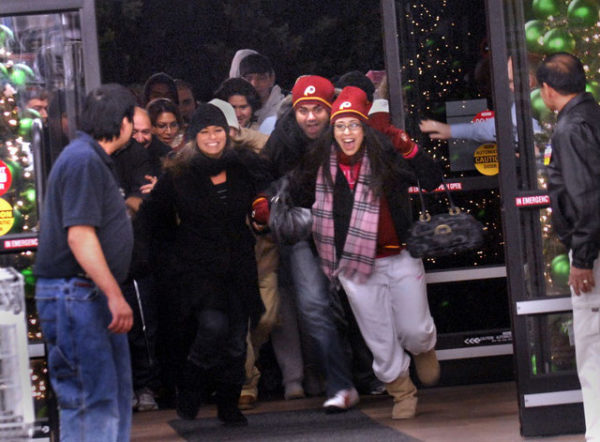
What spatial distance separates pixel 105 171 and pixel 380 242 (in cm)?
223

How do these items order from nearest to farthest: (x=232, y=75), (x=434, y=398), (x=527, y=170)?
(x=527, y=170)
(x=434, y=398)
(x=232, y=75)

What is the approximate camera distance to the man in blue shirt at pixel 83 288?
519 cm

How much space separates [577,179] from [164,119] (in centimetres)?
363

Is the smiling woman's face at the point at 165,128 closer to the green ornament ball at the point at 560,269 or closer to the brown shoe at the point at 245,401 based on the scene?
the brown shoe at the point at 245,401

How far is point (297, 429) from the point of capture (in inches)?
283

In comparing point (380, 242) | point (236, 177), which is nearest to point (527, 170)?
point (380, 242)

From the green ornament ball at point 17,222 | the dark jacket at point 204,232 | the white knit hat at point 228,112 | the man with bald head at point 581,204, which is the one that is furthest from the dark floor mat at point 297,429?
the white knit hat at point 228,112

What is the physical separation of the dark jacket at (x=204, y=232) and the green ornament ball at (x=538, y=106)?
1637 mm

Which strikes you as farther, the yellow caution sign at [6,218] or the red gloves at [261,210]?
the red gloves at [261,210]

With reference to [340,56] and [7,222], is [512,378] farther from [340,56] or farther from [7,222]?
[340,56]

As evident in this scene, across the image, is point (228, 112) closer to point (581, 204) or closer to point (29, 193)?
point (29, 193)

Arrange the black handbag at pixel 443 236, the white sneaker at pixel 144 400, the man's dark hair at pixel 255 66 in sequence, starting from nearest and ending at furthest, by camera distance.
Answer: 1. the black handbag at pixel 443 236
2. the white sneaker at pixel 144 400
3. the man's dark hair at pixel 255 66

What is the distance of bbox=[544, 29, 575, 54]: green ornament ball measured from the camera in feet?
21.8

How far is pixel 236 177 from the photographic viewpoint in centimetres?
728
